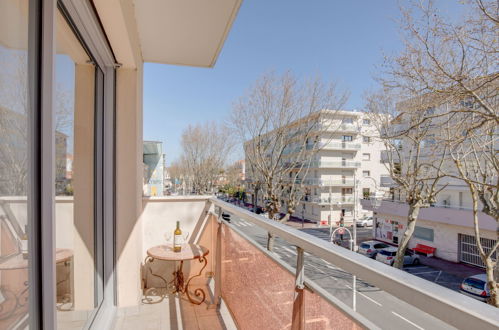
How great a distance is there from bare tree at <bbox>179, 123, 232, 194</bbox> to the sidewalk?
1195 centimetres

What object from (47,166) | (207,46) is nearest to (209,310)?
(47,166)

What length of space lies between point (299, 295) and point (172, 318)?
Result: 66.3 inches

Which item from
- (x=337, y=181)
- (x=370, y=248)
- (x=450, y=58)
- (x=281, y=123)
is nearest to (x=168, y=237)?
(x=450, y=58)

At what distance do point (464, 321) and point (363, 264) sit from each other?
0.78 ft

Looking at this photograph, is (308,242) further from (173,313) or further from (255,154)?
(255,154)

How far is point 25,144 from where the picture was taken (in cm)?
78

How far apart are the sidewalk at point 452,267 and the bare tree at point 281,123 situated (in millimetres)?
7049

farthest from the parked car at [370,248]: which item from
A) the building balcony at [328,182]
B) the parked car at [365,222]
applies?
the parked car at [365,222]

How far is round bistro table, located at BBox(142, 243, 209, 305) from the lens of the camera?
2.38 m

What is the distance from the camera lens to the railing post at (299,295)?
925 mm

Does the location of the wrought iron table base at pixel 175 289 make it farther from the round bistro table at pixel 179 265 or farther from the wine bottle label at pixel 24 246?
the wine bottle label at pixel 24 246

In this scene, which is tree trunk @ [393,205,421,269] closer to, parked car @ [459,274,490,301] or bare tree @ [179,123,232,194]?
parked car @ [459,274,490,301]

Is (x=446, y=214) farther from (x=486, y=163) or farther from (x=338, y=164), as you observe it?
(x=338, y=164)

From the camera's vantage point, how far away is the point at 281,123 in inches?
388
